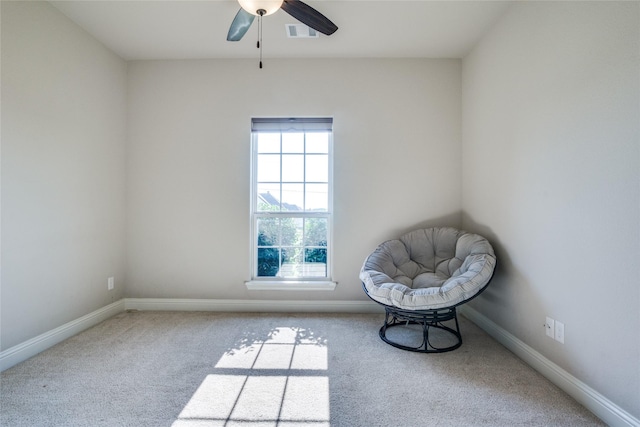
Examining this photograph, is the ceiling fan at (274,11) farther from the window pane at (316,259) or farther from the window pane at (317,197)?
the window pane at (316,259)

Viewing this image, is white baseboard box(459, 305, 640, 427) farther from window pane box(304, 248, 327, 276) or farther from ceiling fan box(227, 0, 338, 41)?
ceiling fan box(227, 0, 338, 41)

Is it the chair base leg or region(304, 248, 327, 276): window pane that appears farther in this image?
region(304, 248, 327, 276): window pane

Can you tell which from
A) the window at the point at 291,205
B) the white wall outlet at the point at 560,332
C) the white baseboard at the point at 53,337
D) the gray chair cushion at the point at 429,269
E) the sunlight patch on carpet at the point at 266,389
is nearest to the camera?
the sunlight patch on carpet at the point at 266,389

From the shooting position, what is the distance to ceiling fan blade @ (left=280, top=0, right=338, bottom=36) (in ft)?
5.62

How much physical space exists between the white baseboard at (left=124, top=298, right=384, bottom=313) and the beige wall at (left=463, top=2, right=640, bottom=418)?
119 centimetres

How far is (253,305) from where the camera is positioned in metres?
3.02

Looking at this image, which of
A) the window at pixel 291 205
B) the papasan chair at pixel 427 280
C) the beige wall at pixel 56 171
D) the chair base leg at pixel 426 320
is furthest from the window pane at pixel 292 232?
the beige wall at pixel 56 171

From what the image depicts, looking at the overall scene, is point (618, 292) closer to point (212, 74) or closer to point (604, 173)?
point (604, 173)

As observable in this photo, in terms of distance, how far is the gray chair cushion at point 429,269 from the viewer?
211 centimetres

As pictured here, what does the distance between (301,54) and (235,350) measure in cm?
267

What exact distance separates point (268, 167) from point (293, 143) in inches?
14.0

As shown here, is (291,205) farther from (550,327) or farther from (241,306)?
(550,327)

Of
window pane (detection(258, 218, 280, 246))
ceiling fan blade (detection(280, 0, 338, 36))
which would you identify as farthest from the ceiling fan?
window pane (detection(258, 218, 280, 246))

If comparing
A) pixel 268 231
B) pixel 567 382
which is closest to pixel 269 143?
pixel 268 231
